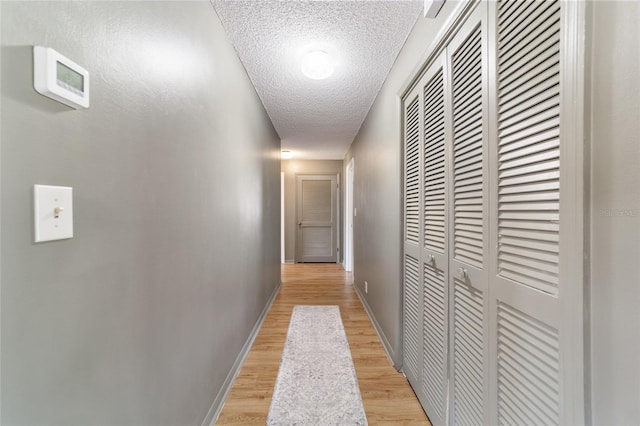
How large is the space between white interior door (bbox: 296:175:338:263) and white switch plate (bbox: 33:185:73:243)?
5300mm

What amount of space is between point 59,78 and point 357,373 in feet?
6.95

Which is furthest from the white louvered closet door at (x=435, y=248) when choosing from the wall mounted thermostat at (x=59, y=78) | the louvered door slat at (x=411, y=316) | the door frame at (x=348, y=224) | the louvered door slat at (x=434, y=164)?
the door frame at (x=348, y=224)

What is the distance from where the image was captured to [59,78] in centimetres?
59

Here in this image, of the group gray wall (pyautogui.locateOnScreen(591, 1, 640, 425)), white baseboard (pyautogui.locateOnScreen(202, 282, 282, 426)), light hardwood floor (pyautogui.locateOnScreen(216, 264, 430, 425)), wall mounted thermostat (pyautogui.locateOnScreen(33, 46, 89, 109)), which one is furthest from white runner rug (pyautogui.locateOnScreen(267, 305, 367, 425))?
wall mounted thermostat (pyautogui.locateOnScreen(33, 46, 89, 109))

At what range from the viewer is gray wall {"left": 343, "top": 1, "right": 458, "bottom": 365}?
69.2 inches

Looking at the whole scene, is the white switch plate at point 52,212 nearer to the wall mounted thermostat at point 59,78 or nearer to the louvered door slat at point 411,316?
the wall mounted thermostat at point 59,78

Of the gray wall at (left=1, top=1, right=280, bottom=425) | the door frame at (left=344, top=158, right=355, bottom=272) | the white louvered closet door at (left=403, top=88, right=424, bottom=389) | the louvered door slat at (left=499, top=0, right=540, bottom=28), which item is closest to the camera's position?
the gray wall at (left=1, top=1, right=280, bottom=425)

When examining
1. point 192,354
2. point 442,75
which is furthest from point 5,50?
point 442,75

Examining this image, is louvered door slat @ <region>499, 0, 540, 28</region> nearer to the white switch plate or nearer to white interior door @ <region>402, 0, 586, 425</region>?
white interior door @ <region>402, 0, 586, 425</region>

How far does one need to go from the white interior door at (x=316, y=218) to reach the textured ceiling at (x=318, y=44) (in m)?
2.81

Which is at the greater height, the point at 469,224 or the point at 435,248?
the point at 469,224

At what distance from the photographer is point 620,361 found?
579 mm

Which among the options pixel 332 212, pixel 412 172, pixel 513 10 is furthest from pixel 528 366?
pixel 332 212

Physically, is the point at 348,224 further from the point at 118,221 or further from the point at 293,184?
the point at 118,221
